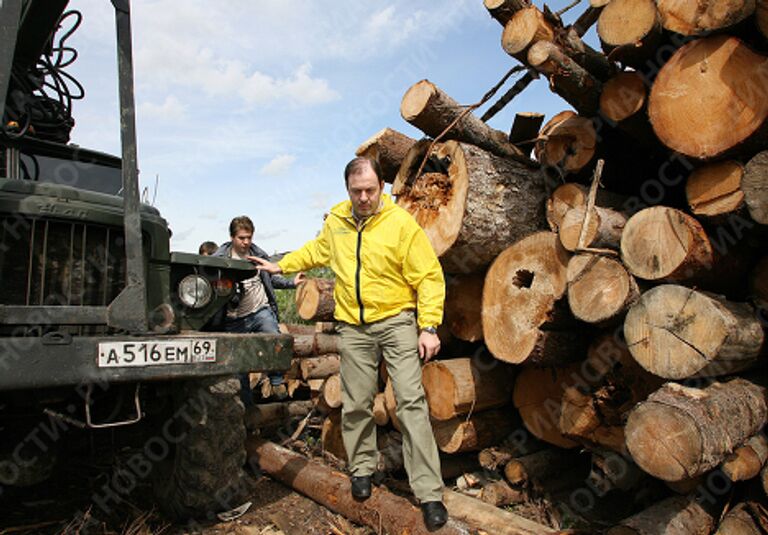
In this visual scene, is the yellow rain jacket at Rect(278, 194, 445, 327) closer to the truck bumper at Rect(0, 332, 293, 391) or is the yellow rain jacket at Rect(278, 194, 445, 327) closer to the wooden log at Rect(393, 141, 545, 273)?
the wooden log at Rect(393, 141, 545, 273)

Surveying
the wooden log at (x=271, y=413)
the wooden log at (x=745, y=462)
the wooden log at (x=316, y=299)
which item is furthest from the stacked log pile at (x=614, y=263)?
the wooden log at (x=271, y=413)

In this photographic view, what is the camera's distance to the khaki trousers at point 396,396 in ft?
9.65

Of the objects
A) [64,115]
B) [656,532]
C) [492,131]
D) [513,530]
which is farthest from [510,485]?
[64,115]

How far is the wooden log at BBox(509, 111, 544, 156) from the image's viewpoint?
374 centimetres

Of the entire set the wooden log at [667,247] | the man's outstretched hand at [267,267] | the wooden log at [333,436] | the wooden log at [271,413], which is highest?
the man's outstretched hand at [267,267]

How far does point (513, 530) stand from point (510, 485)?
36.2 inches

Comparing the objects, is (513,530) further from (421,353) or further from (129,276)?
(129,276)

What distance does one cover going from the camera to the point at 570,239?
2953mm

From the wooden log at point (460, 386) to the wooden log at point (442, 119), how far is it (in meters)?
1.36

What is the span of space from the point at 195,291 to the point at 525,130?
7.67ft

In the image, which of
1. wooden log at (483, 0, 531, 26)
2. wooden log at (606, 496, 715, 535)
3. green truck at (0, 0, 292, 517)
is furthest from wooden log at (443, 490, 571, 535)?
wooden log at (483, 0, 531, 26)

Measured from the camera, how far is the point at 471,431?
362 cm

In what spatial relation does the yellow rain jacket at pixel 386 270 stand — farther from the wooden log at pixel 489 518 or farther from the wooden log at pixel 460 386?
the wooden log at pixel 489 518

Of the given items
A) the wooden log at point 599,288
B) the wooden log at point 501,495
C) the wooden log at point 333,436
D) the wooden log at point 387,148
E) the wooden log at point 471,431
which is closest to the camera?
the wooden log at point 599,288
